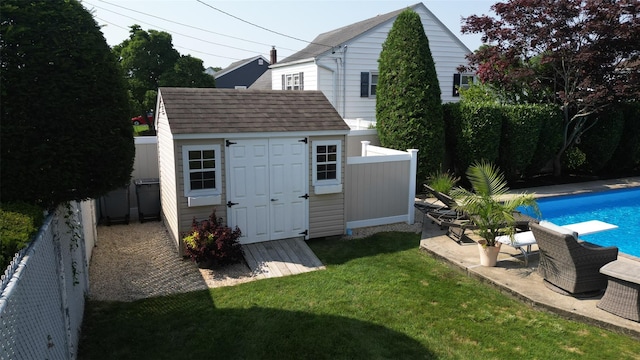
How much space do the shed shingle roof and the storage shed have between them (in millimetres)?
19

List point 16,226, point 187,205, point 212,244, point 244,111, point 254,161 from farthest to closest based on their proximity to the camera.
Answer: point 244,111, point 254,161, point 187,205, point 212,244, point 16,226

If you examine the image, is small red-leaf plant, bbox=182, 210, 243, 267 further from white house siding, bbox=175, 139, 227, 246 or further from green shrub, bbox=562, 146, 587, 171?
green shrub, bbox=562, 146, 587, 171

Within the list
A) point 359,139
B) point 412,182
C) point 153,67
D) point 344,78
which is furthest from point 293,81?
point 412,182

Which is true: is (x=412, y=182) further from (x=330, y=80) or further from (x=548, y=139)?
(x=330, y=80)

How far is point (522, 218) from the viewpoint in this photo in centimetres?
974

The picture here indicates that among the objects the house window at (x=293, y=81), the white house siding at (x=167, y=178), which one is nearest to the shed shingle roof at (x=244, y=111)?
the white house siding at (x=167, y=178)

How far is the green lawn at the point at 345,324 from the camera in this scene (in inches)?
215

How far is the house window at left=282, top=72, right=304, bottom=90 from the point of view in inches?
851

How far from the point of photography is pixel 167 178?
962 centimetres

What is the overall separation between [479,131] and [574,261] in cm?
794

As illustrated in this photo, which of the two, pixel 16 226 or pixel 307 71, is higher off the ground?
pixel 307 71

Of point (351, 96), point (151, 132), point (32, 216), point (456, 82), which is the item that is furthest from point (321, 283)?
point (151, 132)

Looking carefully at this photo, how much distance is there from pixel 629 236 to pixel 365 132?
802 centimetres

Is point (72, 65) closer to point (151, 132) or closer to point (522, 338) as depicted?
point (522, 338)
